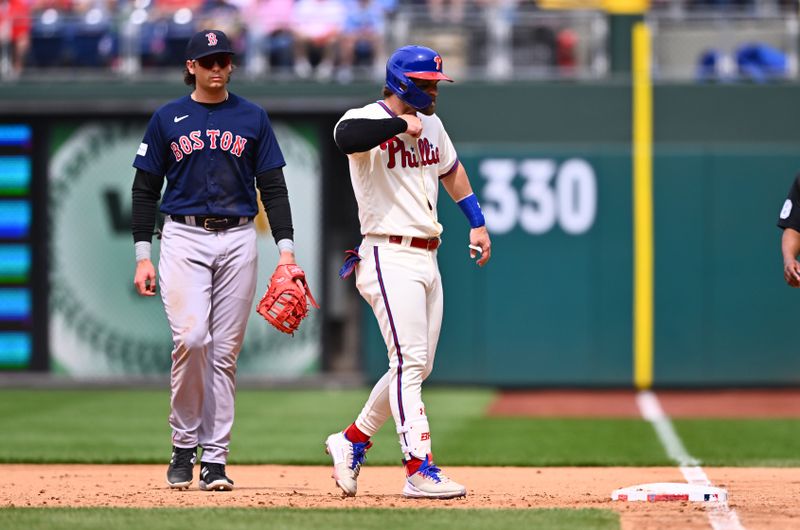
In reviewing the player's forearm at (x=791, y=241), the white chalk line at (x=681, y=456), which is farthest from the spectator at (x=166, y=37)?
the player's forearm at (x=791, y=241)

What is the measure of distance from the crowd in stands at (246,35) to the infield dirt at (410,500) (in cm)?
768

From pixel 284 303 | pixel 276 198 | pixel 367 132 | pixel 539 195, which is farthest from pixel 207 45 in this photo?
pixel 539 195

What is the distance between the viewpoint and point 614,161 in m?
14.8

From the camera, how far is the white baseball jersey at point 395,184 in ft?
20.9

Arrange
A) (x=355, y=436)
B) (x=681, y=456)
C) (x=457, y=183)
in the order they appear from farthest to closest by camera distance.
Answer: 1. (x=681, y=456)
2. (x=457, y=183)
3. (x=355, y=436)

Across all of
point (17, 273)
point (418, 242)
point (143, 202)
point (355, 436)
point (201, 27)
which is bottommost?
point (17, 273)

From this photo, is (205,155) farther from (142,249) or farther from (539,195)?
(539,195)

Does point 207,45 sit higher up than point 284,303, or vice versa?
point 207,45

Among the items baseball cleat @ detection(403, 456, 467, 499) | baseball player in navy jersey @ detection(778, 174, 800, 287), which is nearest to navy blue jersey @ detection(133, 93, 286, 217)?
baseball cleat @ detection(403, 456, 467, 499)

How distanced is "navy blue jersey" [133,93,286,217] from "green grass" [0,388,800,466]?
8.31ft

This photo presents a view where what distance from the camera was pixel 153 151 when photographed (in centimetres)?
675

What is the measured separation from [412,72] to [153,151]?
1.37 metres

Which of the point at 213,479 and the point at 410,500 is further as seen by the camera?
the point at 213,479

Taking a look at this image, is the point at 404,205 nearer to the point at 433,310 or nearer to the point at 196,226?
the point at 433,310
